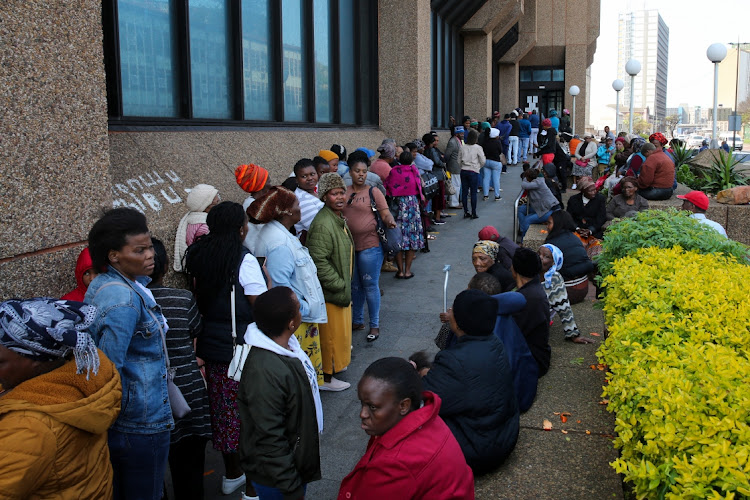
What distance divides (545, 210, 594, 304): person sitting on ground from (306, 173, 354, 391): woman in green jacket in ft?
9.29

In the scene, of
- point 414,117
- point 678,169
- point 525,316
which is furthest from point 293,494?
point 678,169

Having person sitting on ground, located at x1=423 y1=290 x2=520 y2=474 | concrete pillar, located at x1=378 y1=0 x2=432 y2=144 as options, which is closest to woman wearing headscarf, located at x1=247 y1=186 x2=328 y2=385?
person sitting on ground, located at x1=423 y1=290 x2=520 y2=474

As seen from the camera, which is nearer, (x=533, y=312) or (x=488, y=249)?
(x=533, y=312)

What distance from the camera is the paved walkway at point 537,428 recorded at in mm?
3779

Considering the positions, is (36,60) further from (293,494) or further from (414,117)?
(414,117)

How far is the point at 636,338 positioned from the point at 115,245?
295 centimetres

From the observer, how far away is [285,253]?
16.4 feet

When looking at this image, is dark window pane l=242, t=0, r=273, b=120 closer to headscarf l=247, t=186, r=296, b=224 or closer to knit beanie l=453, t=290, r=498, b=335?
headscarf l=247, t=186, r=296, b=224

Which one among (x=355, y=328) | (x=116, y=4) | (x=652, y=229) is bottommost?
(x=355, y=328)

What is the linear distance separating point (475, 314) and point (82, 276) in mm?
2337

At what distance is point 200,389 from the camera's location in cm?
386

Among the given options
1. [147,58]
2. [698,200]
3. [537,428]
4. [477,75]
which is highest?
[477,75]

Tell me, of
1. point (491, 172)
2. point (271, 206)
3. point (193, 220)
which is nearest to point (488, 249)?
point (271, 206)

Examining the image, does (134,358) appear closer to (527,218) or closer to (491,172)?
(527,218)
